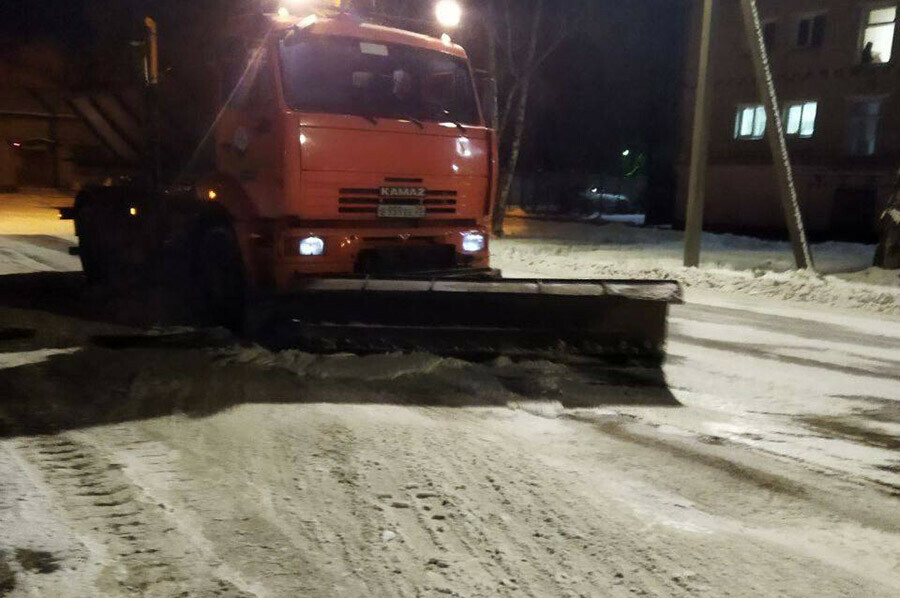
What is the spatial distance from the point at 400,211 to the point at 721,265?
10723 mm

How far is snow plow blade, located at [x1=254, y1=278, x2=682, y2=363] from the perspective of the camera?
627cm

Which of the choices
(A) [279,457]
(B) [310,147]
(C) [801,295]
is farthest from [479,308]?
(C) [801,295]

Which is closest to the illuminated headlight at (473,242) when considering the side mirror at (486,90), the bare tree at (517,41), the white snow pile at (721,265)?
the side mirror at (486,90)

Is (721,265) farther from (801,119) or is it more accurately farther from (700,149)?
(801,119)

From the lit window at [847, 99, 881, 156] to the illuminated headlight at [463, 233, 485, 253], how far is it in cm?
2483

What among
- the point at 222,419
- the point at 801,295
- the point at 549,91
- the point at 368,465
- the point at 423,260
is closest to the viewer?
the point at 368,465

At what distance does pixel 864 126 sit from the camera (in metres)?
27.6

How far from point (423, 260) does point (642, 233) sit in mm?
21222

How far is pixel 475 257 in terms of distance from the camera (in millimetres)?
7633

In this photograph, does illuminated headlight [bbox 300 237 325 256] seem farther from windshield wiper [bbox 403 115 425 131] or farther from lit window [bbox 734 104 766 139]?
lit window [bbox 734 104 766 139]

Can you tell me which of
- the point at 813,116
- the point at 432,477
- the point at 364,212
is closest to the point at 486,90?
the point at 364,212

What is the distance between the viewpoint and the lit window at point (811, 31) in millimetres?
28234

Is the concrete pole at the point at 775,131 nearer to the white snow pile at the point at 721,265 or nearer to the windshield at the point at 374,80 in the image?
the white snow pile at the point at 721,265

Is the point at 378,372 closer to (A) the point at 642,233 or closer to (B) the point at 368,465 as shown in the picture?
(B) the point at 368,465
